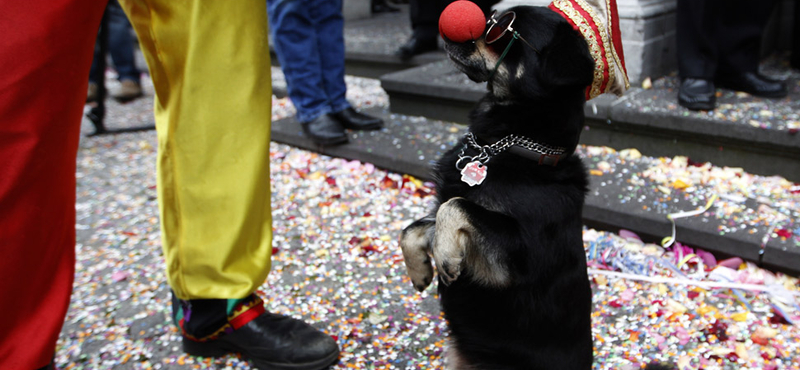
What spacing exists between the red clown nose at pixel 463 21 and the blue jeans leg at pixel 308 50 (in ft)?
7.47

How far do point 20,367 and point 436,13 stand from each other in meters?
3.86

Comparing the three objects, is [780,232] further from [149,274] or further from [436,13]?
[436,13]

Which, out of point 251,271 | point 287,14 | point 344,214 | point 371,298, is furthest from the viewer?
point 287,14

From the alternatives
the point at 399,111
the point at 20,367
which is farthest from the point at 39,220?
Result: the point at 399,111

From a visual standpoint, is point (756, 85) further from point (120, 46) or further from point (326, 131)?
point (120, 46)

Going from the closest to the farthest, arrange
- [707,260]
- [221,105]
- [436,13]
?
[221,105], [707,260], [436,13]

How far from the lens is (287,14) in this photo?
359cm

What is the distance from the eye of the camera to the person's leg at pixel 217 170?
5.62 ft

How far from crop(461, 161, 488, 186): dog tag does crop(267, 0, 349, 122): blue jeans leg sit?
2295 millimetres

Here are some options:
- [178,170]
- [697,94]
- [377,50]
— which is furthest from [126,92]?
[697,94]

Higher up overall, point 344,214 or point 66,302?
point 66,302

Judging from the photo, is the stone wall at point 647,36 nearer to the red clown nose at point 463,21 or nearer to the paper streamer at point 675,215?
the paper streamer at point 675,215

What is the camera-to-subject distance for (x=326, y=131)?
3779 millimetres

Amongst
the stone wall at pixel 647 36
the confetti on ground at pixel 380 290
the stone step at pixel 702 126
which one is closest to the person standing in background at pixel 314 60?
the confetti on ground at pixel 380 290
